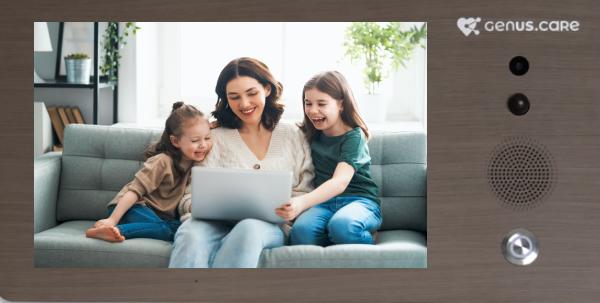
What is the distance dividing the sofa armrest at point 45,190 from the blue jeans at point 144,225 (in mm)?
141

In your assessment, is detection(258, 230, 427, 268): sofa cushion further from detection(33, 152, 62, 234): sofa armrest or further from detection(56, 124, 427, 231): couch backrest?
detection(33, 152, 62, 234): sofa armrest

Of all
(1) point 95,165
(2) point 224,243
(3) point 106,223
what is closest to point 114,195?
(3) point 106,223

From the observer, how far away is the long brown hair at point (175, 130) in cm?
115

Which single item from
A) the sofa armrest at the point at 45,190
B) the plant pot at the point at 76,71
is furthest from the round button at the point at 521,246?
the plant pot at the point at 76,71

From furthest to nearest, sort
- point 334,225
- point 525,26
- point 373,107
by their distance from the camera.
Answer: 1. point 373,107
2. point 334,225
3. point 525,26

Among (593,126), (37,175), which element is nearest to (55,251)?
(37,175)

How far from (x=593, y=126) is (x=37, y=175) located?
1124 mm

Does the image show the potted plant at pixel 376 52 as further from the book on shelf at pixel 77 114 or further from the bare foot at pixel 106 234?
the book on shelf at pixel 77 114

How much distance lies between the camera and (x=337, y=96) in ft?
3.73

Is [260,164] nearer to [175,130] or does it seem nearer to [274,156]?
[274,156]

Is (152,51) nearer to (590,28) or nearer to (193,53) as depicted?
(193,53)

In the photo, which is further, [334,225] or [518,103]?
[334,225]

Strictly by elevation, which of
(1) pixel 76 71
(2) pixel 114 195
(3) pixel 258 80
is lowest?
(2) pixel 114 195

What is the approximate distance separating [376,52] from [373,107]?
205 millimetres
